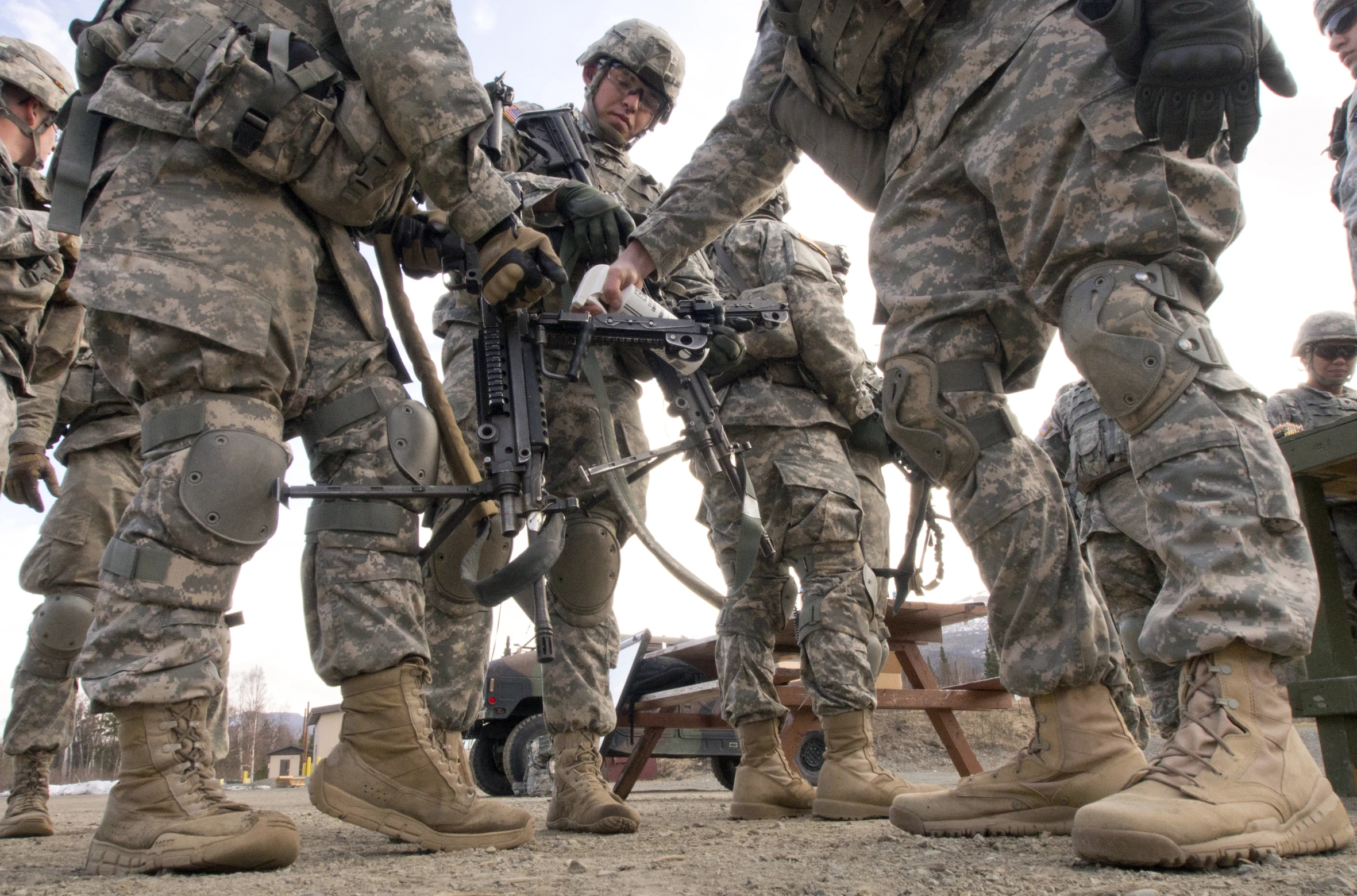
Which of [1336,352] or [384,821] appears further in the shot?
[1336,352]

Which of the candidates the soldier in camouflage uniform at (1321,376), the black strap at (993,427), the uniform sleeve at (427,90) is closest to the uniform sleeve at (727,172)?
the uniform sleeve at (427,90)

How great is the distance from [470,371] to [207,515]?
4.21 feet

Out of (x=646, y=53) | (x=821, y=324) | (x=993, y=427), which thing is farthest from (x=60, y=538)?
(x=993, y=427)

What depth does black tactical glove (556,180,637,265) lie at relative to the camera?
2906 mm

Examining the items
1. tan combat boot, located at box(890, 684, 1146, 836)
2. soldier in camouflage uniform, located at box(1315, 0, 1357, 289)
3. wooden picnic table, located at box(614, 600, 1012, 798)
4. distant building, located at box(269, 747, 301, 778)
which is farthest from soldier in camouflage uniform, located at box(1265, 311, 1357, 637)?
distant building, located at box(269, 747, 301, 778)

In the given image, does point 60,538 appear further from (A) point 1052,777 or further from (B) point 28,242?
(A) point 1052,777

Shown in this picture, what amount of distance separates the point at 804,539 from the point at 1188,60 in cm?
222

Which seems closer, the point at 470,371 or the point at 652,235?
the point at 652,235

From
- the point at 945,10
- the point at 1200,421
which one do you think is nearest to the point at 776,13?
the point at 945,10

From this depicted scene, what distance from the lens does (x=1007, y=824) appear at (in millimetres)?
1851

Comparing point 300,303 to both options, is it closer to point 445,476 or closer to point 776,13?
point 445,476

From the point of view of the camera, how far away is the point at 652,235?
2.66m

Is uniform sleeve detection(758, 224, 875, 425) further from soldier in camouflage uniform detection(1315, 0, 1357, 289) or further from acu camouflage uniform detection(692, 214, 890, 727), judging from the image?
soldier in camouflage uniform detection(1315, 0, 1357, 289)

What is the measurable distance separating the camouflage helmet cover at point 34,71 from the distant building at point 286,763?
88.4ft
